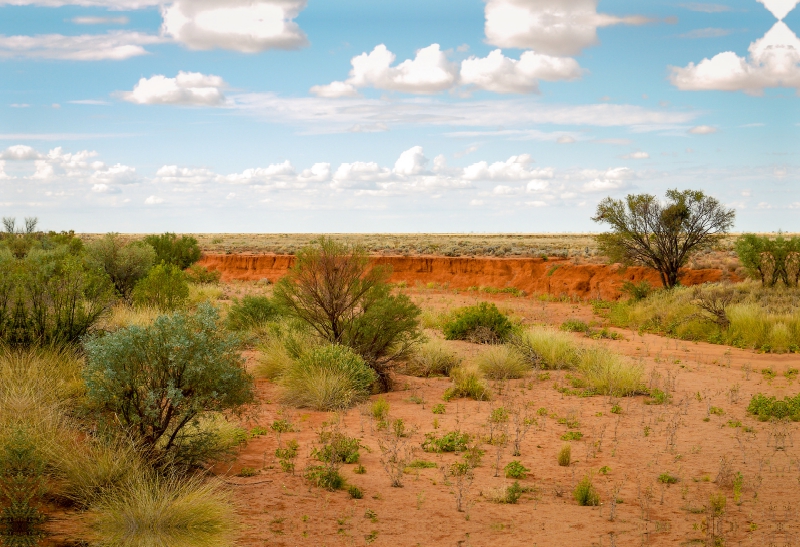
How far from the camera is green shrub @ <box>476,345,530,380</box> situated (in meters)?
13.1

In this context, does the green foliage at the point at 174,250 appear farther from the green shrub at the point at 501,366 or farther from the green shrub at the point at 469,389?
the green shrub at the point at 469,389

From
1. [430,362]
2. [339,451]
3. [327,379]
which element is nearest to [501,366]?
[430,362]

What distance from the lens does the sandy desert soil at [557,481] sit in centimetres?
598

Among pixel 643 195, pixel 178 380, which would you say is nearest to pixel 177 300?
pixel 178 380

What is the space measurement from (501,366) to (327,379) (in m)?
4.00

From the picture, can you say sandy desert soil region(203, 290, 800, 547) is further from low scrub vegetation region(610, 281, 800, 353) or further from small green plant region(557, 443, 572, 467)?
low scrub vegetation region(610, 281, 800, 353)

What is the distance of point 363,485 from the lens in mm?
7047

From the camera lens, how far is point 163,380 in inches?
268

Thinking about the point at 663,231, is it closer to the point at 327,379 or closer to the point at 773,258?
the point at 773,258

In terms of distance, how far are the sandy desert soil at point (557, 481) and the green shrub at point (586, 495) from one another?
0.08m

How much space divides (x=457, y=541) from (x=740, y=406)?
7.08 meters

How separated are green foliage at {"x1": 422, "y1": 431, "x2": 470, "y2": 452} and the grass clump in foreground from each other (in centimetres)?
302

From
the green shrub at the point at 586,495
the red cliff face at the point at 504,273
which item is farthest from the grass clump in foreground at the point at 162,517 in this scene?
the red cliff face at the point at 504,273

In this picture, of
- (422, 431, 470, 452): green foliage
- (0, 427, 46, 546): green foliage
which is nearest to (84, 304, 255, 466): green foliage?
(0, 427, 46, 546): green foliage
